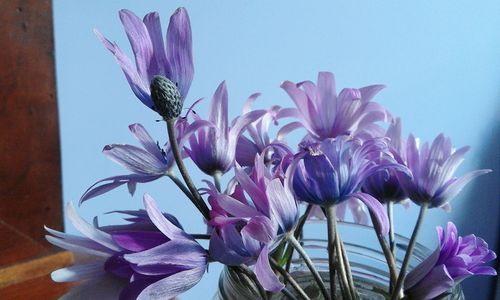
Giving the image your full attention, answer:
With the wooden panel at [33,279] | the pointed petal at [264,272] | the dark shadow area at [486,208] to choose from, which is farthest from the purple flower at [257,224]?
the dark shadow area at [486,208]

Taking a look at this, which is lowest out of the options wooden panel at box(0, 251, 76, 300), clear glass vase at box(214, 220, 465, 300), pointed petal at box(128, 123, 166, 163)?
wooden panel at box(0, 251, 76, 300)

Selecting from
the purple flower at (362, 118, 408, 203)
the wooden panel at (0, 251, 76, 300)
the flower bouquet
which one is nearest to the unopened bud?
the flower bouquet

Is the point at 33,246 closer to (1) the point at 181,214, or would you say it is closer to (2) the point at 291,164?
(1) the point at 181,214

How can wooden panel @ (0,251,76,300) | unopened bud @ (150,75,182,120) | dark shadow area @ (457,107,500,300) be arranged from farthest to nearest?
dark shadow area @ (457,107,500,300)
wooden panel @ (0,251,76,300)
unopened bud @ (150,75,182,120)

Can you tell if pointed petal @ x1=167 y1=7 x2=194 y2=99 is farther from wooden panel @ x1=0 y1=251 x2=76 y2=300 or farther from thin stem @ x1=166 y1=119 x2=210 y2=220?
wooden panel @ x1=0 y1=251 x2=76 y2=300

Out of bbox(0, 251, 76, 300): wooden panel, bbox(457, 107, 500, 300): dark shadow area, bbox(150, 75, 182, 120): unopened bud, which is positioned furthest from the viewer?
bbox(457, 107, 500, 300): dark shadow area

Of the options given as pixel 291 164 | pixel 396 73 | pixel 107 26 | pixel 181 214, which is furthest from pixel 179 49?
pixel 396 73

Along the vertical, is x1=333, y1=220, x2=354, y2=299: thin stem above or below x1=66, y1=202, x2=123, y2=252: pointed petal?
below
